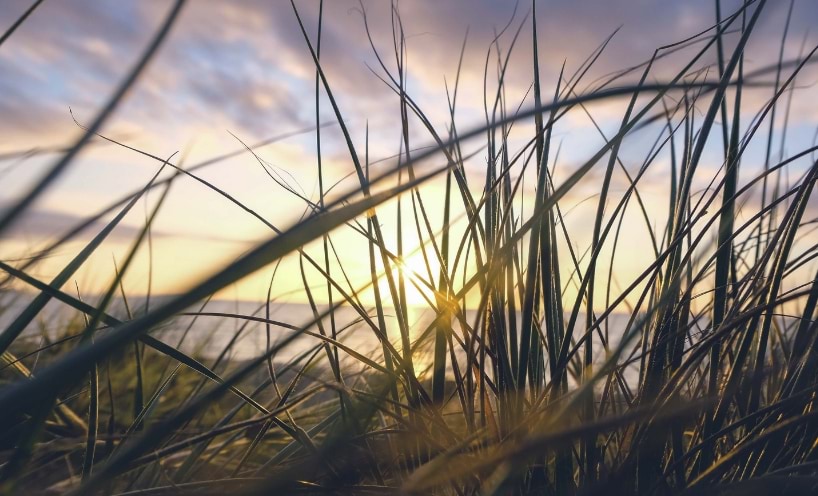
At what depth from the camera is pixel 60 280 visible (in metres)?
0.64

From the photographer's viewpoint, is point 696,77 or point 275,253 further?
point 696,77

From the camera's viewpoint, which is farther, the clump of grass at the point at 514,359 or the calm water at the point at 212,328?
the calm water at the point at 212,328

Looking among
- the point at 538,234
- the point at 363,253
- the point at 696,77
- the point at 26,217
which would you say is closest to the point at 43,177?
the point at 26,217

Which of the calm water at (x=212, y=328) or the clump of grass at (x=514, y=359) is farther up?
the calm water at (x=212, y=328)

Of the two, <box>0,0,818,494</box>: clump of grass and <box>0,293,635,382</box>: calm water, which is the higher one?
<box>0,293,635,382</box>: calm water

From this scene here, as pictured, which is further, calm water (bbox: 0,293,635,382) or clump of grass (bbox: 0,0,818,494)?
calm water (bbox: 0,293,635,382)

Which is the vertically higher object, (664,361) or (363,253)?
(363,253)

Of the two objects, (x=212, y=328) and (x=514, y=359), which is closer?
(x=514, y=359)

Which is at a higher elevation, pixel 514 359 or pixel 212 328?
pixel 212 328

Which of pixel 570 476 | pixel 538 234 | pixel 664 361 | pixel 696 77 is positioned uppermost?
pixel 696 77

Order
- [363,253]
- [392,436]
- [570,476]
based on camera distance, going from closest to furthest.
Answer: [570,476]
[392,436]
[363,253]

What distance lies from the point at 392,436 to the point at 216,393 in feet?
1.70

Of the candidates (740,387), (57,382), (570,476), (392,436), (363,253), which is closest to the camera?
(57,382)

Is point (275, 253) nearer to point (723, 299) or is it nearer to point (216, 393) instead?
point (216, 393)
